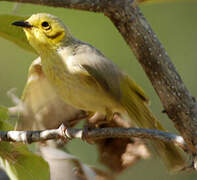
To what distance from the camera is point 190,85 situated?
5500 millimetres

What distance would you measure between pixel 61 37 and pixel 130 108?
63cm

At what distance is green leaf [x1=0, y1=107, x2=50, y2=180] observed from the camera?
2.08 metres

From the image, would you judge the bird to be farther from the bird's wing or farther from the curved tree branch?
the curved tree branch

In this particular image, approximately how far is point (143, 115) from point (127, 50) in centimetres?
322

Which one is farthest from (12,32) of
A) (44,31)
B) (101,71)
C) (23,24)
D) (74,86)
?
(101,71)

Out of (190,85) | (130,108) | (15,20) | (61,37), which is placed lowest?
(190,85)

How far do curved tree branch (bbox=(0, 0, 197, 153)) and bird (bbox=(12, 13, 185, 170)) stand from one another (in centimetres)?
60

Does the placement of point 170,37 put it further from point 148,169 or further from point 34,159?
point 34,159

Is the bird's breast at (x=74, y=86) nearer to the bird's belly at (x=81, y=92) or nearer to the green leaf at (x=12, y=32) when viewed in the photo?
the bird's belly at (x=81, y=92)

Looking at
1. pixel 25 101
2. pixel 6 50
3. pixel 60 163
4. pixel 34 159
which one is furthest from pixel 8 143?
pixel 6 50

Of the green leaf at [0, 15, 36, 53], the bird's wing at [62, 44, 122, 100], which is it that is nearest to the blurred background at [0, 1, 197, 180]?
the bird's wing at [62, 44, 122, 100]

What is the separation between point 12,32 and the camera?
2.31m

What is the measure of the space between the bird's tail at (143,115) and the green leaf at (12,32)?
0.63m

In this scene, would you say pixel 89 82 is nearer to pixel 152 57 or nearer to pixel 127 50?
pixel 152 57
